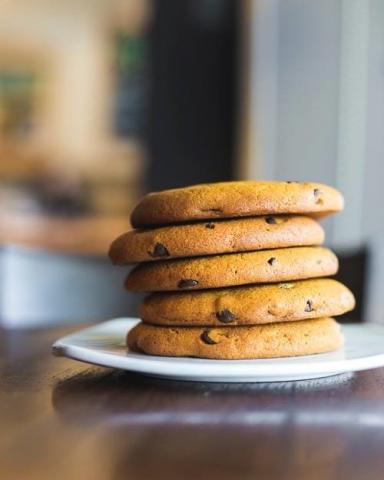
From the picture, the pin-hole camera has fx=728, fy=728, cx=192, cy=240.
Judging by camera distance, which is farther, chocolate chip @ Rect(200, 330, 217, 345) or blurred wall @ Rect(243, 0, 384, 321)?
blurred wall @ Rect(243, 0, 384, 321)

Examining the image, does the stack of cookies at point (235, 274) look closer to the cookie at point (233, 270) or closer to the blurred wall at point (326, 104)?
the cookie at point (233, 270)

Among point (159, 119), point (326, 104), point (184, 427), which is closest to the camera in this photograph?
point (184, 427)

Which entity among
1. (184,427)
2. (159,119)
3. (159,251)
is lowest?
(184,427)

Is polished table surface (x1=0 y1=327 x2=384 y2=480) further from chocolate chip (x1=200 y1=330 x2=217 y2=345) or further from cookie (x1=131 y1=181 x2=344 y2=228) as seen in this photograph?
cookie (x1=131 y1=181 x2=344 y2=228)

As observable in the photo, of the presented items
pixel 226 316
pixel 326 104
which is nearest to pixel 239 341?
pixel 226 316

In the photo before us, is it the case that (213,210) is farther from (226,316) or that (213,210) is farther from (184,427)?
(184,427)

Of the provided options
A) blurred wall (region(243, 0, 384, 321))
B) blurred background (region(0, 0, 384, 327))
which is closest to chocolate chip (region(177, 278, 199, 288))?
blurred background (region(0, 0, 384, 327))

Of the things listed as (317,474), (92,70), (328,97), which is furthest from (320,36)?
(317,474)

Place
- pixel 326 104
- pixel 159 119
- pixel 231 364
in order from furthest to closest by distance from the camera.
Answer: pixel 159 119 → pixel 326 104 → pixel 231 364
